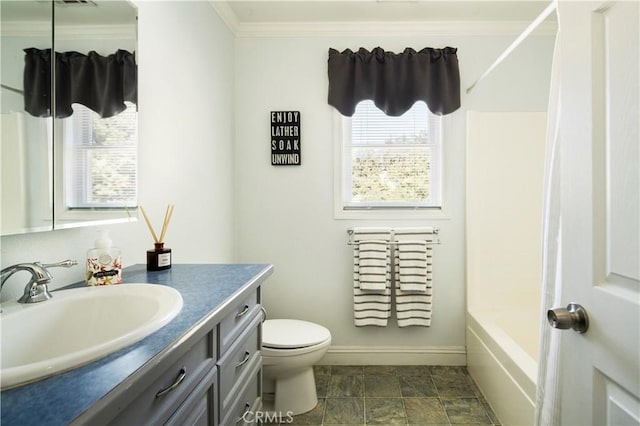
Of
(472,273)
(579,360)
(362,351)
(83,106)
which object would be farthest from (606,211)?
(362,351)

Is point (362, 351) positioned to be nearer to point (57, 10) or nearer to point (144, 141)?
point (144, 141)

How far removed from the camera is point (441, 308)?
8.22 feet

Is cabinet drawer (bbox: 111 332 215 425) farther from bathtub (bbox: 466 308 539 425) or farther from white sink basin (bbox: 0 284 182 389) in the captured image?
bathtub (bbox: 466 308 539 425)

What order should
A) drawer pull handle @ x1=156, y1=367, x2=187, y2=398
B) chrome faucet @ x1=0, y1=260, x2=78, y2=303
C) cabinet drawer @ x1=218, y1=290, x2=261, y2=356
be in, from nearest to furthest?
drawer pull handle @ x1=156, y1=367, x2=187, y2=398
chrome faucet @ x1=0, y1=260, x2=78, y2=303
cabinet drawer @ x1=218, y1=290, x2=261, y2=356

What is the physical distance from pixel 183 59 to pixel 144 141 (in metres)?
0.60

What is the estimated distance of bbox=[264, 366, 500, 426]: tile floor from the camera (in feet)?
6.23

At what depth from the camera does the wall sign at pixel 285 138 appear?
8.23ft

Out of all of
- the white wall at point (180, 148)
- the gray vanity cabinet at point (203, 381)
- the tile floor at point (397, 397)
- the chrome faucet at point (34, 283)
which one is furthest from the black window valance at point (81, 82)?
the tile floor at point (397, 397)

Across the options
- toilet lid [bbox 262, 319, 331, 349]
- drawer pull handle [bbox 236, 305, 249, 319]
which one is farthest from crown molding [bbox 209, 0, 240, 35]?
toilet lid [bbox 262, 319, 331, 349]

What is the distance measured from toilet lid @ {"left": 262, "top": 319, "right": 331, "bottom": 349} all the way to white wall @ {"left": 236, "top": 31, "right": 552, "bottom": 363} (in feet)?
1.39

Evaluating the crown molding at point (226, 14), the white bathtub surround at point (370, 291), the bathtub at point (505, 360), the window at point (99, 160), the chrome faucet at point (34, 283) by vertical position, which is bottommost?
the bathtub at point (505, 360)

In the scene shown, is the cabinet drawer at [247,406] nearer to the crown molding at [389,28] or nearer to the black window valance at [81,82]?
the black window valance at [81,82]

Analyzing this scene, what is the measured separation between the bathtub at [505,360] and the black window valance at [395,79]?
1.49m

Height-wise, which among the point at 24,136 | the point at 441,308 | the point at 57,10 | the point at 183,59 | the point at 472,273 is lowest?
the point at 441,308
